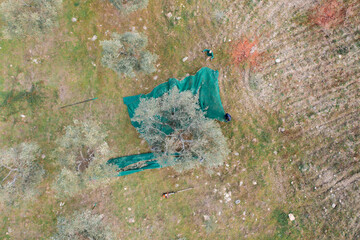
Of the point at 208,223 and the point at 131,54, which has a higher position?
the point at 131,54

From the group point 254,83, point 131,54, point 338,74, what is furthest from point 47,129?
point 338,74

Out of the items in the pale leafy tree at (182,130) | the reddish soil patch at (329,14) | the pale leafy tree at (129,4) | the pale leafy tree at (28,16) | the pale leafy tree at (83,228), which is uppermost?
the pale leafy tree at (28,16)

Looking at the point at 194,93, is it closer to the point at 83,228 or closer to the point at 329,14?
the point at 329,14

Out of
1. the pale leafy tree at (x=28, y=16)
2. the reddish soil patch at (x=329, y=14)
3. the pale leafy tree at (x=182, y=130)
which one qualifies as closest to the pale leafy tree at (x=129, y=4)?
the pale leafy tree at (x=28, y=16)

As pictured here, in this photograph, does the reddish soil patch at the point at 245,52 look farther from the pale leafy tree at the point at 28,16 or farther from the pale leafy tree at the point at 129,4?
the pale leafy tree at the point at 28,16

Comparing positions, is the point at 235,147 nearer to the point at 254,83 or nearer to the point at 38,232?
the point at 254,83

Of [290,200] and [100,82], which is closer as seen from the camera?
[290,200]

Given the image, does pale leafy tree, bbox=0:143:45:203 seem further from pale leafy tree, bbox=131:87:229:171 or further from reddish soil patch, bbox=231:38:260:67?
reddish soil patch, bbox=231:38:260:67
